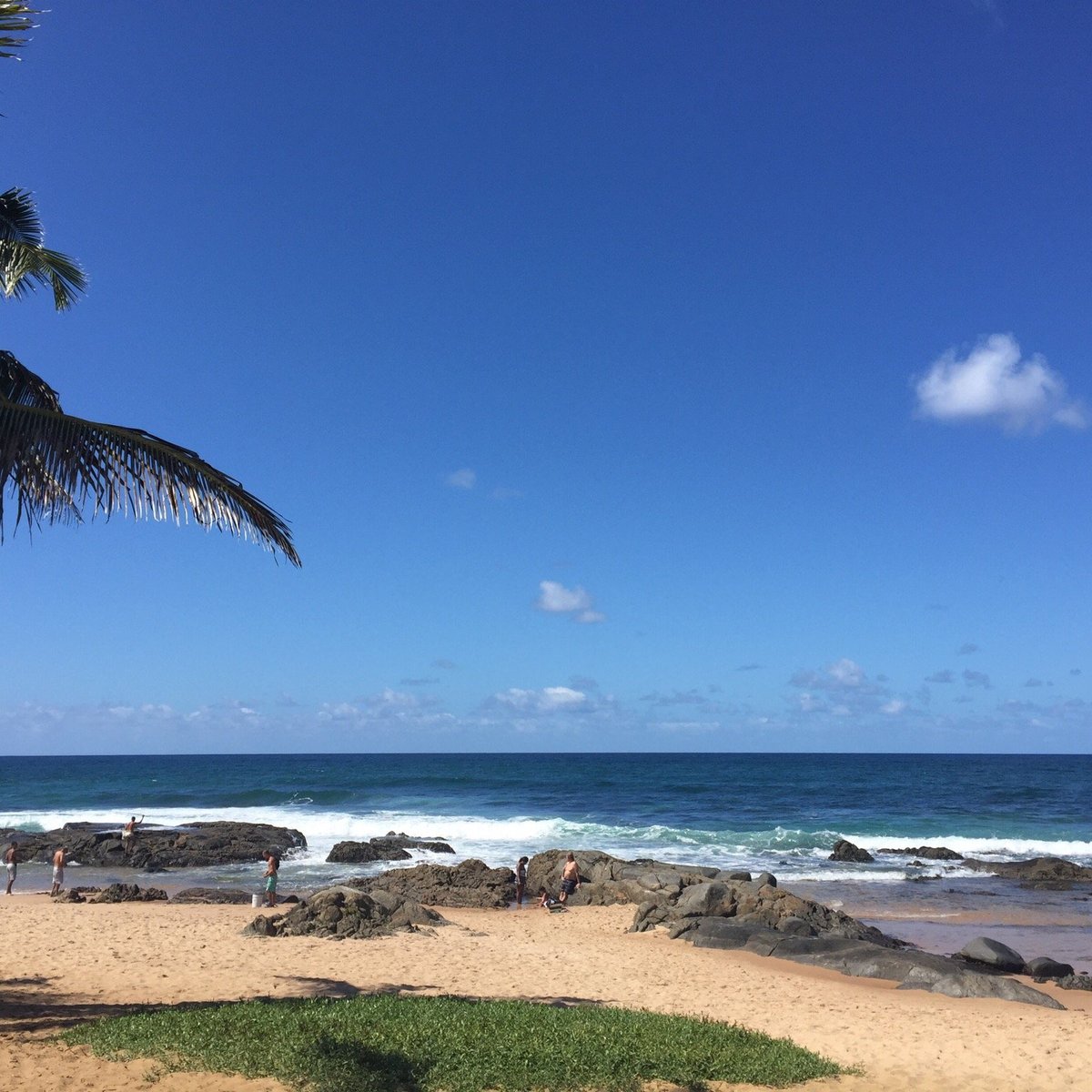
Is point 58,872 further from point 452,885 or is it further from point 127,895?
point 452,885

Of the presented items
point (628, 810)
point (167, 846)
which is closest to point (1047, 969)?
point (167, 846)

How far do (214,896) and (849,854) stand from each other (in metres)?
22.2

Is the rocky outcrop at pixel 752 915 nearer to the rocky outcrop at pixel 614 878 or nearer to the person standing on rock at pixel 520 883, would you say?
the rocky outcrop at pixel 614 878

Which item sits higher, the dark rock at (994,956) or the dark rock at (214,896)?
the dark rock at (994,956)

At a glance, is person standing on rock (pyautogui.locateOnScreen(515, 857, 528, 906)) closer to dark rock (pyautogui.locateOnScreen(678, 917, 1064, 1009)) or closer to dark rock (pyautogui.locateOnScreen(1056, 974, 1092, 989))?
dark rock (pyautogui.locateOnScreen(678, 917, 1064, 1009))

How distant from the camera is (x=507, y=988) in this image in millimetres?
13180

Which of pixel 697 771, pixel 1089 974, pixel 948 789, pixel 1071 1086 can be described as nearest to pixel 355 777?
pixel 697 771

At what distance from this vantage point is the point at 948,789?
7106 centimetres

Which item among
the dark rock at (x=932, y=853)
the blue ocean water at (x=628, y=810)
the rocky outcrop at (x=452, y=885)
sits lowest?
the blue ocean water at (x=628, y=810)

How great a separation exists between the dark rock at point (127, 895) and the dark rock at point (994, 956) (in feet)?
60.6

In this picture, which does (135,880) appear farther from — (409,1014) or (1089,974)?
(1089,974)

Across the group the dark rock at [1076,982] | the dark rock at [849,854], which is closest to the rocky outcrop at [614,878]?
the dark rock at [1076,982]

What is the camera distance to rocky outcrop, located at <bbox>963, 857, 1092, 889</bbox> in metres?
29.1

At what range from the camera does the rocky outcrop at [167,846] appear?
96.1 feet
